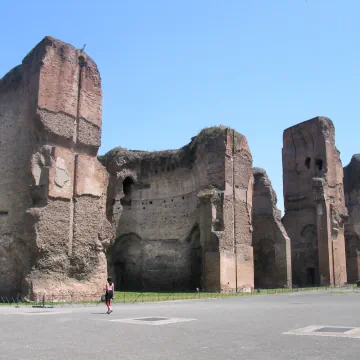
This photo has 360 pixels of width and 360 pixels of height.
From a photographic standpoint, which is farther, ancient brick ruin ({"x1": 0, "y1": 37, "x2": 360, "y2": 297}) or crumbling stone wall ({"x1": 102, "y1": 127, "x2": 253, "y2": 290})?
crumbling stone wall ({"x1": 102, "y1": 127, "x2": 253, "y2": 290})

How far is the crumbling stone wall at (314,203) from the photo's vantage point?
2922cm

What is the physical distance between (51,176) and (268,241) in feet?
54.0

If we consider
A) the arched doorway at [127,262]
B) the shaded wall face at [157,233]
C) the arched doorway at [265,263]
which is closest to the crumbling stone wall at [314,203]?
the arched doorway at [265,263]

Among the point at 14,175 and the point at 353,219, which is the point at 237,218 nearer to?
the point at 14,175

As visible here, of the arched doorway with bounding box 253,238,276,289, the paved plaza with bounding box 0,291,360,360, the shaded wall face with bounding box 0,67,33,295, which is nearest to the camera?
the paved plaza with bounding box 0,291,360,360

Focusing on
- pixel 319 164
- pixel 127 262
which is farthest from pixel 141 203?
pixel 319 164

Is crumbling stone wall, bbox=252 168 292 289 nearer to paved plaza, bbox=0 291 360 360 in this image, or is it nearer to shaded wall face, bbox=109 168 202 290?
shaded wall face, bbox=109 168 202 290

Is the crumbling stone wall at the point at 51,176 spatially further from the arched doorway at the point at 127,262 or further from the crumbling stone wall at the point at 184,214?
the arched doorway at the point at 127,262

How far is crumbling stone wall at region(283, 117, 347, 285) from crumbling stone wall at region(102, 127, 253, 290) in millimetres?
7781

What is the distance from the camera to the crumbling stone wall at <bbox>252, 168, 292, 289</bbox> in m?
27.0

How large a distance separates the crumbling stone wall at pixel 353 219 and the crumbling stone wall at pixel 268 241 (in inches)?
313

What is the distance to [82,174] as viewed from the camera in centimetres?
1595

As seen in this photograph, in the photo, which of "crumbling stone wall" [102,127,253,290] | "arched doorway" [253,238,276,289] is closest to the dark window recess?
"arched doorway" [253,238,276,289]

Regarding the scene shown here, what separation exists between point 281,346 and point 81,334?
273 cm
